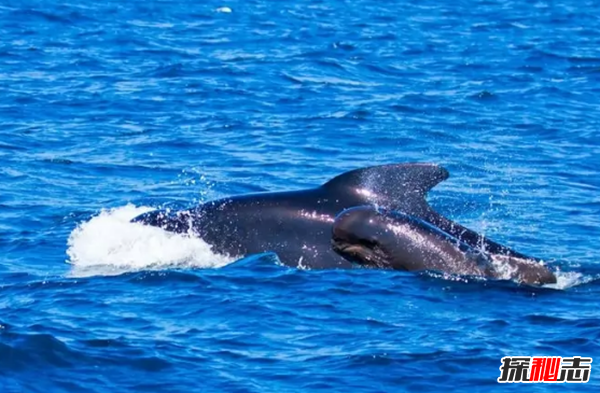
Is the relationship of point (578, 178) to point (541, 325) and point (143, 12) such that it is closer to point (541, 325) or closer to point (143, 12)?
point (541, 325)

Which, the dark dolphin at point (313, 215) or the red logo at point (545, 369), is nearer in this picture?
the red logo at point (545, 369)

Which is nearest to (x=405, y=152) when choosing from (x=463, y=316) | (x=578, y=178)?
(x=578, y=178)

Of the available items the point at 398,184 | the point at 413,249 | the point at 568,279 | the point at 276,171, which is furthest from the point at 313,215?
the point at 276,171

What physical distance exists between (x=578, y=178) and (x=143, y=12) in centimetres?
2048

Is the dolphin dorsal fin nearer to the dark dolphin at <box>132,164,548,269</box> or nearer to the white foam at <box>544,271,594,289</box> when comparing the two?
the dark dolphin at <box>132,164,548,269</box>

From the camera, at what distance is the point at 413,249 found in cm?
1568

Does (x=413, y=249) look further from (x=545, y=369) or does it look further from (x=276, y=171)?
(x=276, y=171)

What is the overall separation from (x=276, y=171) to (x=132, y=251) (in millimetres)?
5941

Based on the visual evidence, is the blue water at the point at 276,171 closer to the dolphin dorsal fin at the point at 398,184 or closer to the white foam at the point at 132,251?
the white foam at the point at 132,251

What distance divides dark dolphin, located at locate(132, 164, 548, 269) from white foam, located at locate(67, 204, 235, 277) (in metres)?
0.18

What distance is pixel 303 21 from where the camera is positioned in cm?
4041

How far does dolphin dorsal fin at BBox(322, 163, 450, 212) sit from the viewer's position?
16.3 metres

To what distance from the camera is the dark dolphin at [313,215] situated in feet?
53.7

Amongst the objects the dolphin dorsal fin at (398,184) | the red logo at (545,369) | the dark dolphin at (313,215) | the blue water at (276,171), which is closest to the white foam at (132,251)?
the blue water at (276,171)
